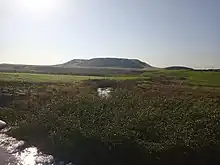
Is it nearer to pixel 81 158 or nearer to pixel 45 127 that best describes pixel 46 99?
pixel 45 127

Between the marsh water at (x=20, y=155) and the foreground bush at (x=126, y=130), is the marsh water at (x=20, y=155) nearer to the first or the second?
the marsh water at (x=20, y=155)

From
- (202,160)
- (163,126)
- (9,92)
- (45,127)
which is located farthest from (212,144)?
(9,92)

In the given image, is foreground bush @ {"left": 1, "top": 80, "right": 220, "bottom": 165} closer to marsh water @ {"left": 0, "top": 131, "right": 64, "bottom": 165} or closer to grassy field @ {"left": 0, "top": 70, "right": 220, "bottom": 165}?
grassy field @ {"left": 0, "top": 70, "right": 220, "bottom": 165}

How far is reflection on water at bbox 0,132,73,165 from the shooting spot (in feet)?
59.4

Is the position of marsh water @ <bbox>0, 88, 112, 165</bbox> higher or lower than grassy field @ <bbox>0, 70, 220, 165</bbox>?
lower

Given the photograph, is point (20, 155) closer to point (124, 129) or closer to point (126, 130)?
point (124, 129)

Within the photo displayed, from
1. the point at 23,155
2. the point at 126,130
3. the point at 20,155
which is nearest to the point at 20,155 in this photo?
the point at 20,155

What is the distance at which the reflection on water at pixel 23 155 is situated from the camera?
18.1m

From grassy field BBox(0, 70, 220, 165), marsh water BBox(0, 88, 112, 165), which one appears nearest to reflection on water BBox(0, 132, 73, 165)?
marsh water BBox(0, 88, 112, 165)

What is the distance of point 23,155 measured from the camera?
19297 mm

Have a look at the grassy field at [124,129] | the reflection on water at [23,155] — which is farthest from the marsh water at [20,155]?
the grassy field at [124,129]

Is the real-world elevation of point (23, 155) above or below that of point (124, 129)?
below

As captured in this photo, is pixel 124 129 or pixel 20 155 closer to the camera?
pixel 20 155

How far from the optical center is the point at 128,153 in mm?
18859
